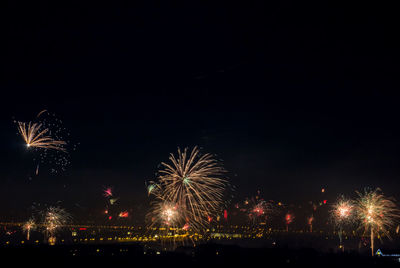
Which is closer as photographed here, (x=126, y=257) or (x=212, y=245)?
(x=126, y=257)

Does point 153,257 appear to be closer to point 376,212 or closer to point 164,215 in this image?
point 164,215

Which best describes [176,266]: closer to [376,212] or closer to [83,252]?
[83,252]

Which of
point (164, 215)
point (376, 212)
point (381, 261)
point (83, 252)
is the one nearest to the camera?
point (381, 261)

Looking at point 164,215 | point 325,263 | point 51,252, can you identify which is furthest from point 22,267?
point 325,263

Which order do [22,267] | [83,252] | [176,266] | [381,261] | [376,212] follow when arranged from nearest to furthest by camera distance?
[22,267] → [176,266] → [381,261] → [83,252] → [376,212]

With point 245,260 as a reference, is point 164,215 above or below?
above

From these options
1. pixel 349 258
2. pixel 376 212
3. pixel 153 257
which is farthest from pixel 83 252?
pixel 376 212
